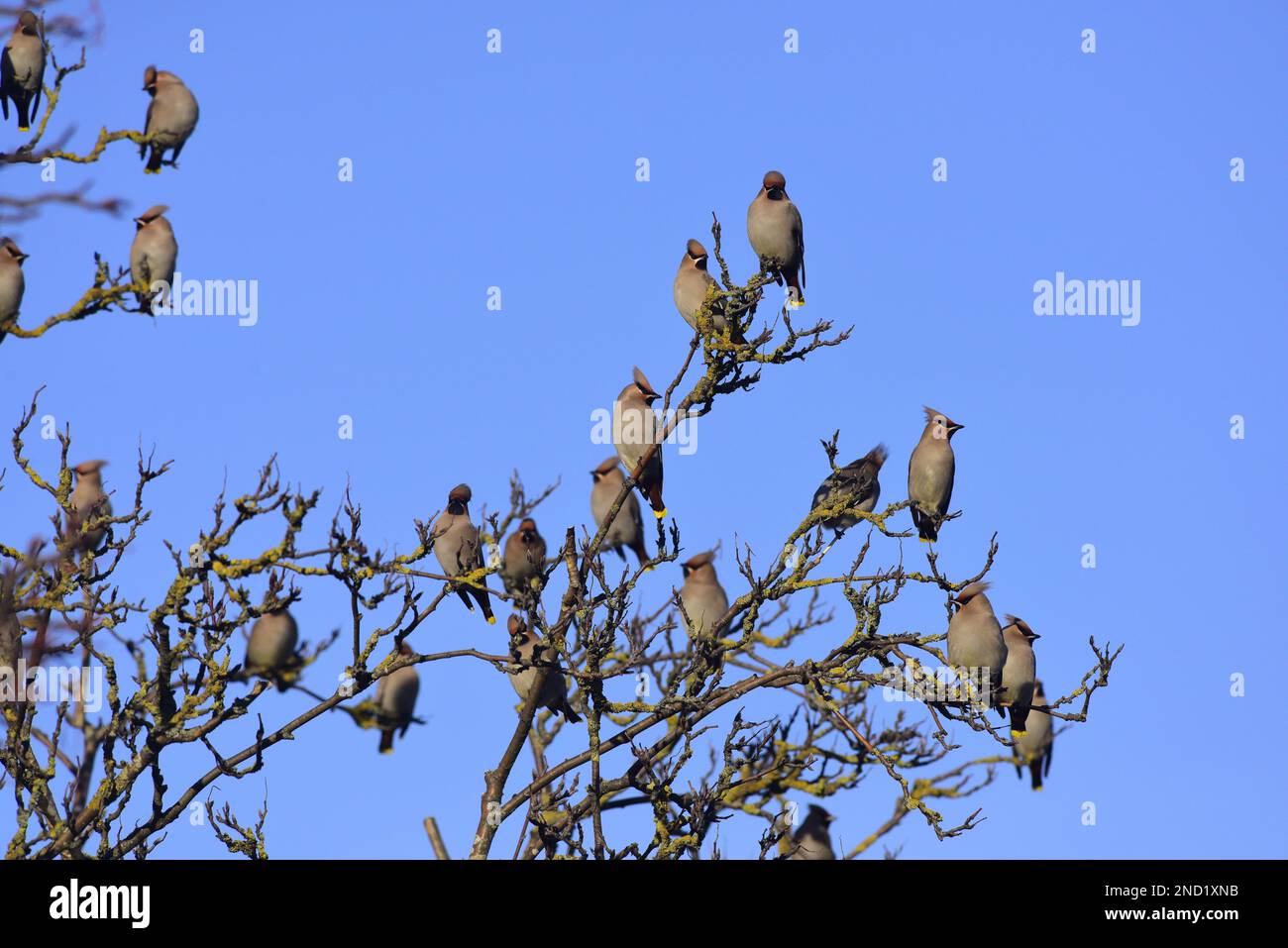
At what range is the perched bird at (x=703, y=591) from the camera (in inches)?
390

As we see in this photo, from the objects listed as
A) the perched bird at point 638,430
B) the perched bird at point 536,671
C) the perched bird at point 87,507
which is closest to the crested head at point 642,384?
the perched bird at point 638,430

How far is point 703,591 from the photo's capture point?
10.0 m

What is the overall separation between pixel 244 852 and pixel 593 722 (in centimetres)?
158

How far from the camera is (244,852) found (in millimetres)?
7316

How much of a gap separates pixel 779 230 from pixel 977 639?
2.89 m

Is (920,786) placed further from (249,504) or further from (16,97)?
(16,97)

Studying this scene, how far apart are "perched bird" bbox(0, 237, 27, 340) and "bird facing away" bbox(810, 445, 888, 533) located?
4.05 meters

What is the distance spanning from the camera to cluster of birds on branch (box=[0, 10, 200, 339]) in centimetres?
886

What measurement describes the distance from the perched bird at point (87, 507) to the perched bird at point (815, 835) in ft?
14.7

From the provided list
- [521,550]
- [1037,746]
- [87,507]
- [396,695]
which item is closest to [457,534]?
[521,550]

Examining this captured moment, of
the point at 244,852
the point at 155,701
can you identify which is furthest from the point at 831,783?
the point at 155,701

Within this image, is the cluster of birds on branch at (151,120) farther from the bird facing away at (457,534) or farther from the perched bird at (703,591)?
the perched bird at (703,591)
